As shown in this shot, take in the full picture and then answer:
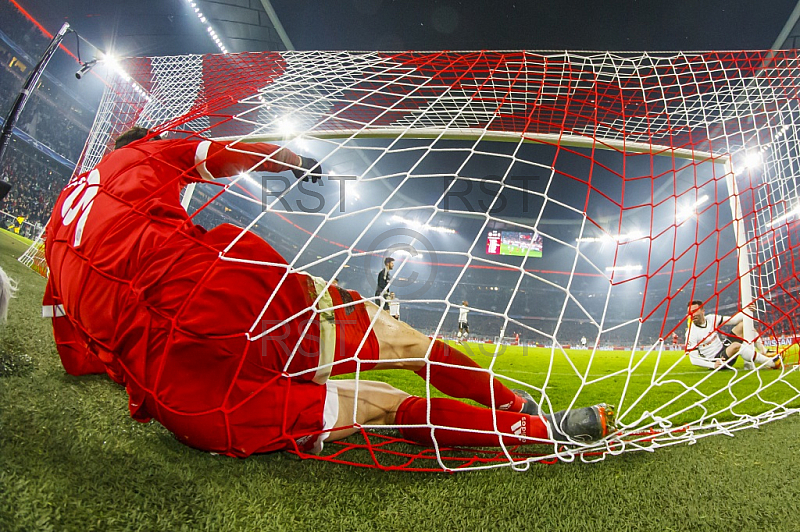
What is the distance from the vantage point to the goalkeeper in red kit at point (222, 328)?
0.74m

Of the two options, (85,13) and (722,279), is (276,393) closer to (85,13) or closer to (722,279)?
(85,13)

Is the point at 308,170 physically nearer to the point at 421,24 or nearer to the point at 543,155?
the point at 421,24

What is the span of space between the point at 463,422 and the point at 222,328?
600mm

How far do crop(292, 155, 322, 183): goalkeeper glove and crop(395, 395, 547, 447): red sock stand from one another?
26.7 inches

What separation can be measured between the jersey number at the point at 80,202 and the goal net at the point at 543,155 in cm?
24

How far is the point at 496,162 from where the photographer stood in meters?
6.46

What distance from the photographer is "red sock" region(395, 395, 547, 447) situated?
2.96ft

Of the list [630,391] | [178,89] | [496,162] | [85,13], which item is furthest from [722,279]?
[85,13]

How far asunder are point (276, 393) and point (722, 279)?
Result: 554 inches

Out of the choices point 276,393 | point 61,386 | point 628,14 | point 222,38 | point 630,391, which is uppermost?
point 628,14

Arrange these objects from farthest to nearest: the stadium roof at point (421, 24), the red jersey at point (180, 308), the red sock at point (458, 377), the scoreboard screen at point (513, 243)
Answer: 1. the scoreboard screen at point (513, 243)
2. the stadium roof at point (421, 24)
3. the red sock at point (458, 377)
4. the red jersey at point (180, 308)

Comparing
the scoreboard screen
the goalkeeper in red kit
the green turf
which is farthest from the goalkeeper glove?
the scoreboard screen

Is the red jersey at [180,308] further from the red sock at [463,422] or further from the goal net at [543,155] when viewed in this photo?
the red sock at [463,422]

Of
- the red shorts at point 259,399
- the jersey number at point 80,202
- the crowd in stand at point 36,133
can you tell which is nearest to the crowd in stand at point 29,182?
the crowd in stand at point 36,133
